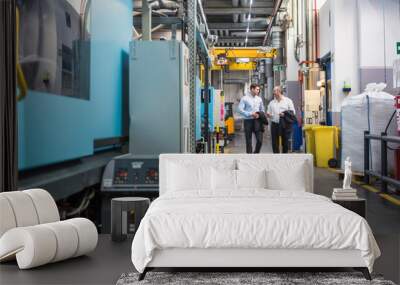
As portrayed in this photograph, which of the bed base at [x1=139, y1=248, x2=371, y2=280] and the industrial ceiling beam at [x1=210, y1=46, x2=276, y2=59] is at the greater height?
the industrial ceiling beam at [x1=210, y1=46, x2=276, y2=59]

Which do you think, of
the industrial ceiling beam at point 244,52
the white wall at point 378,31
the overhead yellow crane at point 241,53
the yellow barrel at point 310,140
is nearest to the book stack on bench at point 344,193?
the white wall at point 378,31

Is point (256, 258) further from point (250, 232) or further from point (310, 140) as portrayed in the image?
point (310, 140)

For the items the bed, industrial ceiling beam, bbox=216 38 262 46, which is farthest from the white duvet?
industrial ceiling beam, bbox=216 38 262 46

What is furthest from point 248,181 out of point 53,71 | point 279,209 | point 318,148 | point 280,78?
point 280,78

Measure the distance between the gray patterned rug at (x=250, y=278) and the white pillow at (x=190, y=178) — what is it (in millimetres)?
1045

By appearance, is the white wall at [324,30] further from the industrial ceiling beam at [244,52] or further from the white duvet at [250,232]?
the white duvet at [250,232]

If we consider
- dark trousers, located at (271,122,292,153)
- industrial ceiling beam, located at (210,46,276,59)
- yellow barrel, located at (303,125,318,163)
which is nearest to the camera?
dark trousers, located at (271,122,292,153)

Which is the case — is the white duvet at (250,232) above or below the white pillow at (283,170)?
below

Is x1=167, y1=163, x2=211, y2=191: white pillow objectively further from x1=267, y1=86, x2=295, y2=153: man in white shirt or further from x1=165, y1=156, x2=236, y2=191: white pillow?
x1=267, y1=86, x2=295, y2=153: man in white shirt

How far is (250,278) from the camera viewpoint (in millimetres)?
2996

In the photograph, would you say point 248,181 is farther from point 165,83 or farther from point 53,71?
point 165,83

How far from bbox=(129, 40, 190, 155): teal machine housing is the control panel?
1298 millimetres

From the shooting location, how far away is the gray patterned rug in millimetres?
2931

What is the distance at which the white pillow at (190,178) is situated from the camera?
161 inches
